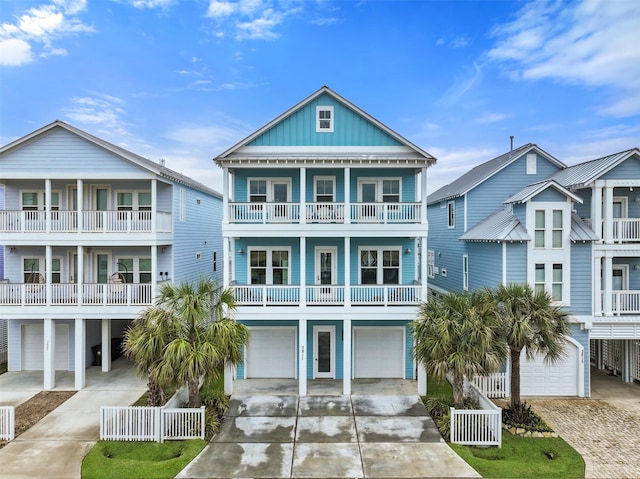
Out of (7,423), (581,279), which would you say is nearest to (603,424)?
(581,279)

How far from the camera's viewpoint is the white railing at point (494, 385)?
44.0ft

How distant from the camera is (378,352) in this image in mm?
15508

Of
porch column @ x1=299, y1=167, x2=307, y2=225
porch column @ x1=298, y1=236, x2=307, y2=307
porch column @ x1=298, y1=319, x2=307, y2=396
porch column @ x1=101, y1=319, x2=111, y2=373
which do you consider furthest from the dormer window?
porch column @ x1=101, y1=319, x2=111, y2=373

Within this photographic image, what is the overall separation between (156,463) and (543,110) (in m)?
27.7

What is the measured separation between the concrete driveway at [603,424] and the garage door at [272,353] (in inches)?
373

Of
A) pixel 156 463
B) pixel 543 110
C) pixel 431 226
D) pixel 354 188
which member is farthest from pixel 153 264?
pixel 543 110

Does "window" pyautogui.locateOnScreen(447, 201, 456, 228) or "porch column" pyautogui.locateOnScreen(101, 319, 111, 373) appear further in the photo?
"window" pyautogui.locateOnScreen(447, 201, 456, 228)

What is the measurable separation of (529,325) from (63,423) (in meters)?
14.9

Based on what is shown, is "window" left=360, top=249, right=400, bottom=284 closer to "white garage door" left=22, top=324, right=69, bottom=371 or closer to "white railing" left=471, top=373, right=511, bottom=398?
"white railing" left=471, top=373, right=511, bottom=398

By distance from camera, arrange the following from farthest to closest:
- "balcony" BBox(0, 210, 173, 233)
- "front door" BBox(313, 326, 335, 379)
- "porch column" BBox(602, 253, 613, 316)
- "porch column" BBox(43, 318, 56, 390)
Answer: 1. "front door" BBox(313, 326, 335, 379)
2. "balcony" BBox(0, 210, 173, 233)
3. "porch column" BBox(43, 318, 56, 390)
4. "porch column" BBox(602, 253, 613, 316)

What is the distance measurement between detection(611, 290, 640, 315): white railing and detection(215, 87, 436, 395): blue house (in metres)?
7.50

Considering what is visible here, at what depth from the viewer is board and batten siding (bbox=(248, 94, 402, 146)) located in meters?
15.0

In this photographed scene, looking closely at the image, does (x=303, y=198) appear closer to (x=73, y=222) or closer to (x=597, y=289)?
(x=73, y=222)

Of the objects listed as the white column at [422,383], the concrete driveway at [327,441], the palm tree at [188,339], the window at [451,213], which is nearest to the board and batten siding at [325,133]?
the window at [451,213]
